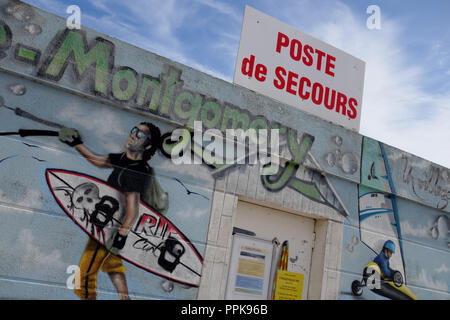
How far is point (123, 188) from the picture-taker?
485cm

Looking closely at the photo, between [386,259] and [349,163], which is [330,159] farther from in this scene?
[386,259]

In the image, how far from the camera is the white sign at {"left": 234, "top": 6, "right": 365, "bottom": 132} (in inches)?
249

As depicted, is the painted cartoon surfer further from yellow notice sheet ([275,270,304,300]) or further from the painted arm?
yellow notice sheet ([275,270,304,300])

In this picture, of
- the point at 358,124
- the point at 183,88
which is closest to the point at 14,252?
the point at 183,88

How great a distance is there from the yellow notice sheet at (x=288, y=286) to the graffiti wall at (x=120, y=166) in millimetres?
694

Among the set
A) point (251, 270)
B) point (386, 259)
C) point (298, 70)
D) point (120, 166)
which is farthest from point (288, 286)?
point (298, 70)

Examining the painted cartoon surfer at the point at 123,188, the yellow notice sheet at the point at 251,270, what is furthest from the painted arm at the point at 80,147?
the yellow notice sheet at the point at 251,270

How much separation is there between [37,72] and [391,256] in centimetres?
584

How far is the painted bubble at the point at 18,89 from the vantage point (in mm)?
4391
